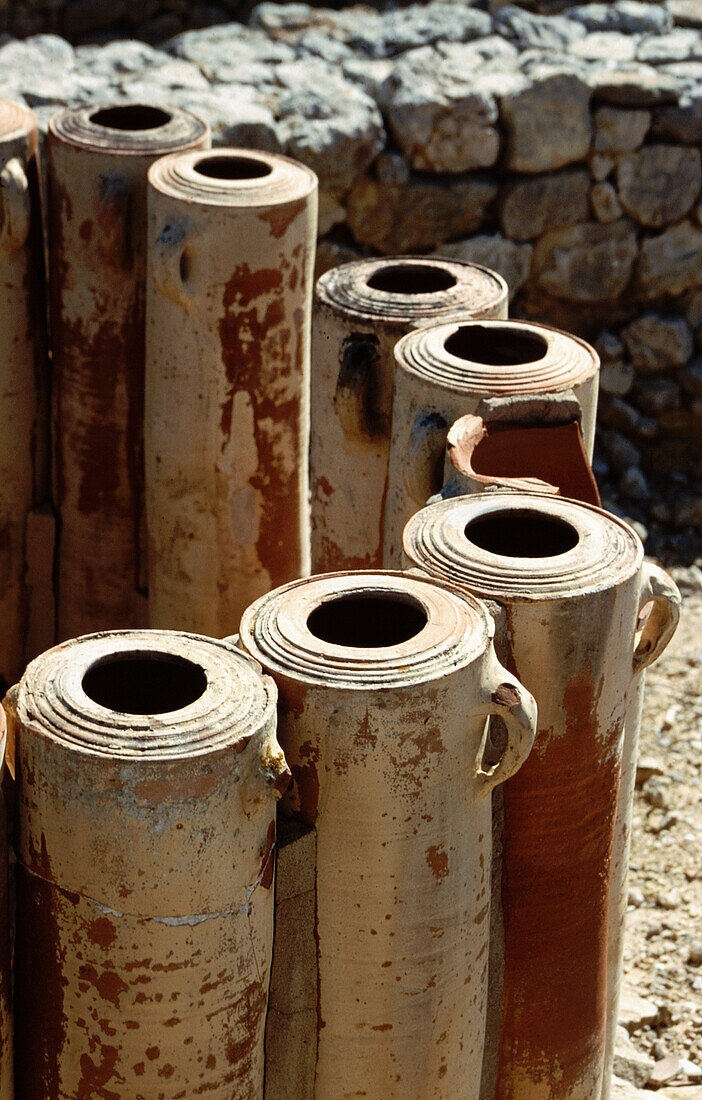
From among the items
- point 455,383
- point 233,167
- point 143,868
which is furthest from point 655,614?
point 233,167

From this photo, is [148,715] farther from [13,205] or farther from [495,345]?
[13,205]

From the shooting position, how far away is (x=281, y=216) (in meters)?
4.25

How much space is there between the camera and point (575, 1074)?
3.34 m

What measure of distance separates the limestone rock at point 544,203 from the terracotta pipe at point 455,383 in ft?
10.5

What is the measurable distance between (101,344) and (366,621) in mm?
2105

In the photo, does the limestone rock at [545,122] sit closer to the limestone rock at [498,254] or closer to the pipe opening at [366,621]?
the limestone rock at [498,254]

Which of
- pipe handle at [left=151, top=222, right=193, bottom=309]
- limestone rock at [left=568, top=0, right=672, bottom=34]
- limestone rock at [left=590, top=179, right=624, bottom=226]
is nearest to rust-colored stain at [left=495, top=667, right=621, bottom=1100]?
pipe handle at [left=151, top=222, right=193, bottom=309]

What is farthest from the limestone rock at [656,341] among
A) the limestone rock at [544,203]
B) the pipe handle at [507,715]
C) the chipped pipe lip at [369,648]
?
the pipe handle at [507,715]

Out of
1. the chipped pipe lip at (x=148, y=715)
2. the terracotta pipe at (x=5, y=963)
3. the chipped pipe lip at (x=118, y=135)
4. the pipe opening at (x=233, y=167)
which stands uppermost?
the chipped pipe lip at (x=118, y=135)

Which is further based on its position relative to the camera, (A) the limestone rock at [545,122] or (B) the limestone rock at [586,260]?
(B) the limestone rock at [586,260]

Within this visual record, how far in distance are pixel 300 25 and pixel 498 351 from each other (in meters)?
4.06

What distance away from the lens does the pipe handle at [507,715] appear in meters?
2.72

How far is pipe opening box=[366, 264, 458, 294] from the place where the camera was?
4.52 m

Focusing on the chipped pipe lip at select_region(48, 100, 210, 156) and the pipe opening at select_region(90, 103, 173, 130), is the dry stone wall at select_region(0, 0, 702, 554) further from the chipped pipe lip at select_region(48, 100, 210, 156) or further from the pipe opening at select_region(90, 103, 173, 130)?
the chipped pipe lip at select_region(48, 100, 210, 156)
